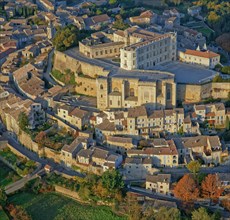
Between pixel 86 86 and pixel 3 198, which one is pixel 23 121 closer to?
pixel 86 86

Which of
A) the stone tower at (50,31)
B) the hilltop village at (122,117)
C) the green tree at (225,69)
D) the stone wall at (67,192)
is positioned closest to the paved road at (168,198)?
the hilltop village at (122,117)

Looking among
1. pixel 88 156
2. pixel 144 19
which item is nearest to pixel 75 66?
pixel 88 156

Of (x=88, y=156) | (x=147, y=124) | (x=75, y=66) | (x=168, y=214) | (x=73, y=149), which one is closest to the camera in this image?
(x=168, y=214)

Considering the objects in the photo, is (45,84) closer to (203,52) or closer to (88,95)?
(88,95)

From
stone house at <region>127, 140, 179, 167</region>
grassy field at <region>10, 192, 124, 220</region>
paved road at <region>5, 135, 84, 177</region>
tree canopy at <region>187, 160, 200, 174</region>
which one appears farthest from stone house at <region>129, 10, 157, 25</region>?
grassy field at <region>10, 192, 124, 220</region>

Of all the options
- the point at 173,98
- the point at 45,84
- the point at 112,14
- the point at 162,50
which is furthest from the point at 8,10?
the point at 173,98

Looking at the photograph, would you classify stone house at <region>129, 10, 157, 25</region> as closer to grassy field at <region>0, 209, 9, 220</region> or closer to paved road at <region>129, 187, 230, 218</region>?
paved road at <region>129, 187, 230, 218</region>

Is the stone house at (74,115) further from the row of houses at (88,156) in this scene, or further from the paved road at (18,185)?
the paved road at (18,185)
